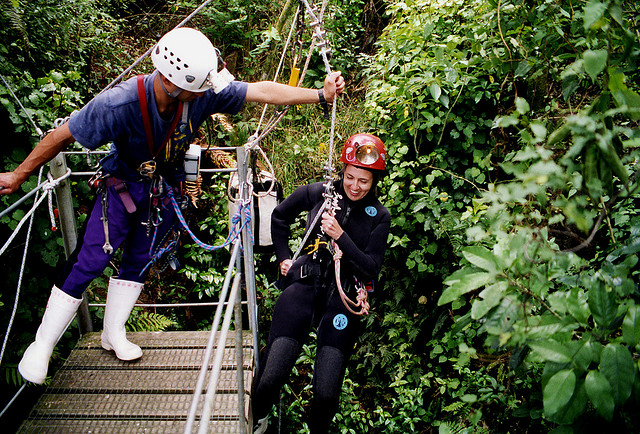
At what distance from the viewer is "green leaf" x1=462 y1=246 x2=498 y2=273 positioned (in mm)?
1349

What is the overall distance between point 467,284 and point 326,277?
1.83 m

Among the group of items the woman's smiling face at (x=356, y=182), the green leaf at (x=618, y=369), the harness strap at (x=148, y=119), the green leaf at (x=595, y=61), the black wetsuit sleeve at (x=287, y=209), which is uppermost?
the green leaf at (x=595, y=61)

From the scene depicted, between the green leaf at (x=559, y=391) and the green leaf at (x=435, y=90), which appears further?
the green leaf at (x=435, y=90)

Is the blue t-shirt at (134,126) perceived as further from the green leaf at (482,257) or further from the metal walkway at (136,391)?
the green leaf at (482,257)

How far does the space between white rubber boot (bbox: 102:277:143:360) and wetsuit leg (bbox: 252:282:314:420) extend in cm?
97

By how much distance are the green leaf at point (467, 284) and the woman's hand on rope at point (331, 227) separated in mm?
1588

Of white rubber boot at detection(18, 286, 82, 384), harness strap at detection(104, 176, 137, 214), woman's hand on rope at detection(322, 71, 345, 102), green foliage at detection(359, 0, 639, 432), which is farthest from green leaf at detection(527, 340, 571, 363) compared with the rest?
white rubber boot at detection(18, 286, 82, 384)

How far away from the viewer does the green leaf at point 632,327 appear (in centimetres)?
121

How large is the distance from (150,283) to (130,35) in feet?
13.9

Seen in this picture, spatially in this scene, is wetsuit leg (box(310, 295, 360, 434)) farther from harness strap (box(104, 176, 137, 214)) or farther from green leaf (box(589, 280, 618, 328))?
green leaf (box(589, 280, 618, 328))

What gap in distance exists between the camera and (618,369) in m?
1.22

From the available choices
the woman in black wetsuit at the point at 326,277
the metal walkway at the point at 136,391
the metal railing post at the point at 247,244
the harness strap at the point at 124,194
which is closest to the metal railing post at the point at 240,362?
the metal walkway at the point at 136,391

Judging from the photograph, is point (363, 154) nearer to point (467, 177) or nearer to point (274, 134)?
point (467, 177)

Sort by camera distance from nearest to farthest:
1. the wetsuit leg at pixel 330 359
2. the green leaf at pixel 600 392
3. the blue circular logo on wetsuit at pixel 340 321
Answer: the green leaf at pixel 600 392 < the wetsuit leg at pixel 330 359 < the blue circular logo on wetsuit at pixel 340 321
